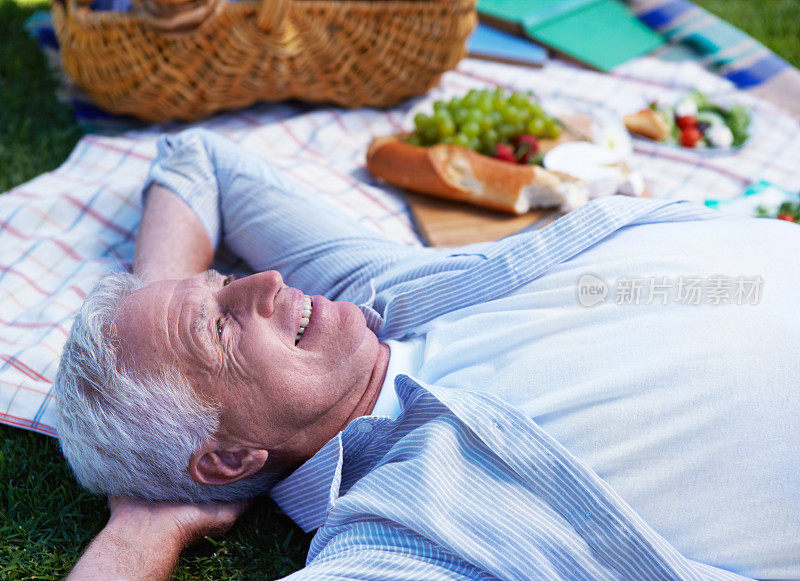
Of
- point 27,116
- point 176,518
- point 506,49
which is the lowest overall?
point 176,518

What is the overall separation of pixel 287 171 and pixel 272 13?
0.63 meters

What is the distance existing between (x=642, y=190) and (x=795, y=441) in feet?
5.83

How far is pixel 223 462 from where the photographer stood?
64.9 inches

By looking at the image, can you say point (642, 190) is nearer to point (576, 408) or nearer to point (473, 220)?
point (473, 220)

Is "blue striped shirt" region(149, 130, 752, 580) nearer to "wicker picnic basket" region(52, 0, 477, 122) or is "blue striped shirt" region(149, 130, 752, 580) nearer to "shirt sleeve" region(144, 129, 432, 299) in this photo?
"shirt sleeve" region(144, 129, 432, 299)

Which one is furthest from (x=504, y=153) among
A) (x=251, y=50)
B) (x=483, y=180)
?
(x=251, y=50)

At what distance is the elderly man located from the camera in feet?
4.68

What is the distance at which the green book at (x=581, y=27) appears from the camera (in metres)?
4.12

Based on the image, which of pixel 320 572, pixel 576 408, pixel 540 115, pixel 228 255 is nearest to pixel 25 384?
pixel 228 255

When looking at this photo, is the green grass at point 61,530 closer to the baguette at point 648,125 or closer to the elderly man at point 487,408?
the elderly man at point 487,408

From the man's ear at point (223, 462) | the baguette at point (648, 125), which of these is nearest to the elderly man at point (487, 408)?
the man's ear at point (223, 462)

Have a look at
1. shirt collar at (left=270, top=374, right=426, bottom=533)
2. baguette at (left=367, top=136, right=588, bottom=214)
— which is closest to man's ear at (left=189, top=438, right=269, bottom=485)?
shirt collar at (left=270, top=374, right=426, bottom=533)

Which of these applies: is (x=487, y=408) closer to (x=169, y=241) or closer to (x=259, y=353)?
(x=259, y=353)

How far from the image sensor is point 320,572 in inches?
54.8
